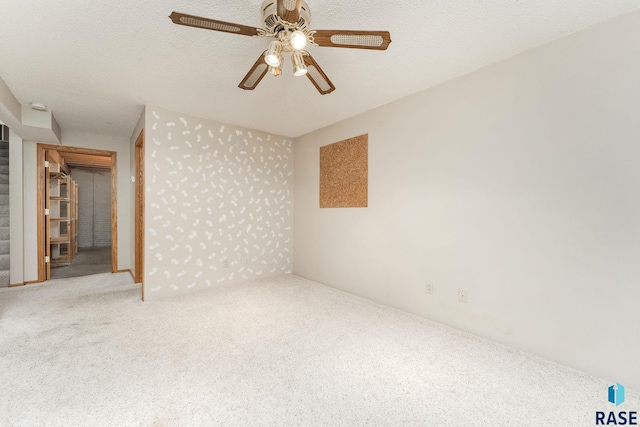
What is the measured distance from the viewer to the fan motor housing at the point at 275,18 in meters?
1.51

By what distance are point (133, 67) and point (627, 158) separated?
3.82 meters

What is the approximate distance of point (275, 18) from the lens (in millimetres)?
1531

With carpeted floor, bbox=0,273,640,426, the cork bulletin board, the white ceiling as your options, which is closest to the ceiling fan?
the white ceiling

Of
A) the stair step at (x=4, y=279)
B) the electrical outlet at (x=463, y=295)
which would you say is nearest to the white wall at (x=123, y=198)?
the stair step at (x=4, y=279)

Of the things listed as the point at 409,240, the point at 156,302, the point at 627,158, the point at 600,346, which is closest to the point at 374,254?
the point at 409,240

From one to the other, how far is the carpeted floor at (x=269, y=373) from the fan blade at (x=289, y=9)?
7.00 feet

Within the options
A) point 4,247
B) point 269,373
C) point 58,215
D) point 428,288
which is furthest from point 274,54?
point 58,215

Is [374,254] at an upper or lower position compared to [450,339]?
upper

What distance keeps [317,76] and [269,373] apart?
2.18m

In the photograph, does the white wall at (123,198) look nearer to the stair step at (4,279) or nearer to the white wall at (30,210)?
the white wall at (30,210)

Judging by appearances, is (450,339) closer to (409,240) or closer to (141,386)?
(409,240)

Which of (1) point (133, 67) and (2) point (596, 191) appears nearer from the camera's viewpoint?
(2) point (596, 191)

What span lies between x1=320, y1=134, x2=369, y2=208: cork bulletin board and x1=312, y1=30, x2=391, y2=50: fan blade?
187cm

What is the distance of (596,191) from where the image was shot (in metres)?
1.82
